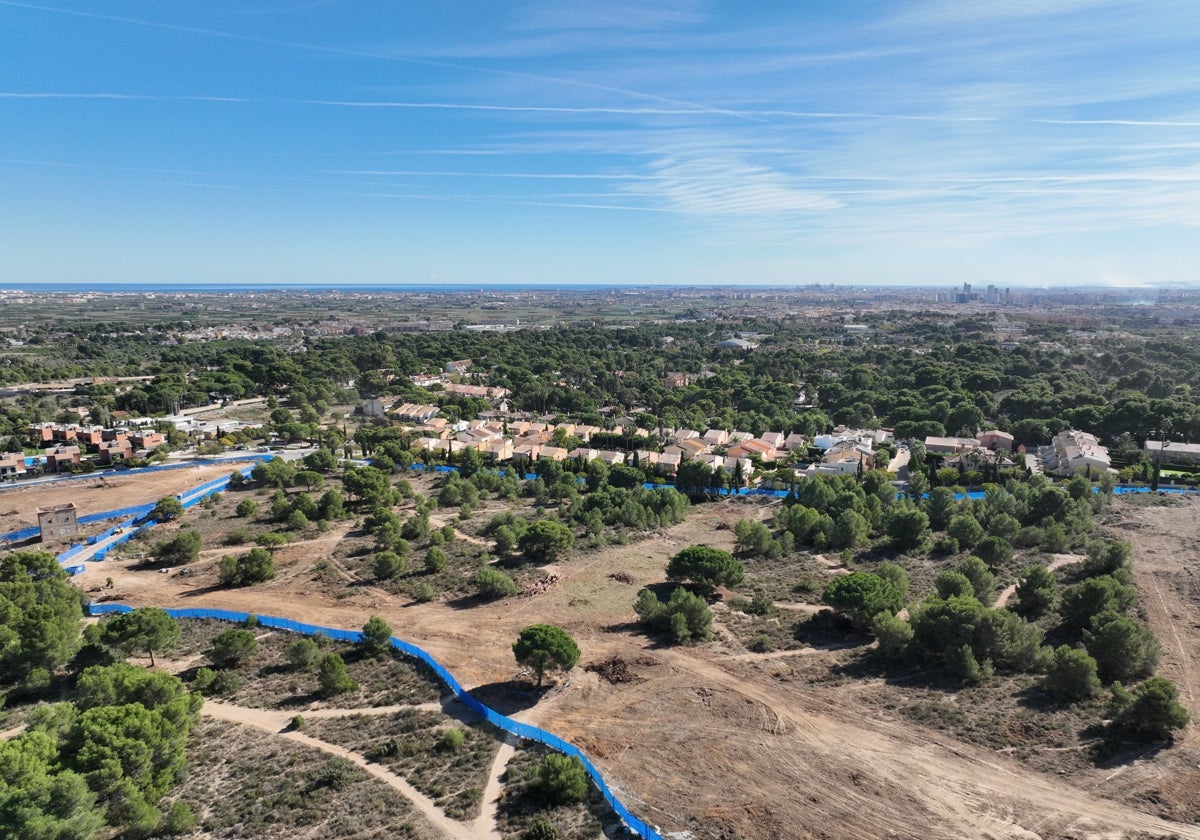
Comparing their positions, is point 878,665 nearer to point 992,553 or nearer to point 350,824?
point 992,553

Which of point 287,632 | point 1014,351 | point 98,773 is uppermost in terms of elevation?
point 1014,351

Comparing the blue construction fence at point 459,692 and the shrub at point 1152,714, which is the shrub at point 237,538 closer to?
the blue construction fence at point 459,692

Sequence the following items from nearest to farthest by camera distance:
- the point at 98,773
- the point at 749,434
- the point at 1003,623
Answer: the point at 98,773
the point at 1003,623
the point at 749,434

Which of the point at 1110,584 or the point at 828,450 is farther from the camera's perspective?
the point at 828,450

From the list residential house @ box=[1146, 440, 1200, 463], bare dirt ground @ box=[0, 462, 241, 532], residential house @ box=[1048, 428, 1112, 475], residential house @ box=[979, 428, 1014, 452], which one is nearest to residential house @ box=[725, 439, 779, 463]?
residential house @ box=[979, 428, 1014, 452]

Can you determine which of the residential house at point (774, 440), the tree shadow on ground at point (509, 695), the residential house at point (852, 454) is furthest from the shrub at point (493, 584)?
the residential house at point (774, 440)

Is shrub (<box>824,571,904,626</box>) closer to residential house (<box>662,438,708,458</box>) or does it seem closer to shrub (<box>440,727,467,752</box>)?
shrub (<box>440,727,467,752</box>)

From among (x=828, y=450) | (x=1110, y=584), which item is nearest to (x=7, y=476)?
(x=828, y=450)

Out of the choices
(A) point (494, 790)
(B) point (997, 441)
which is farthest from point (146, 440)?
(B) point (997, 441)
